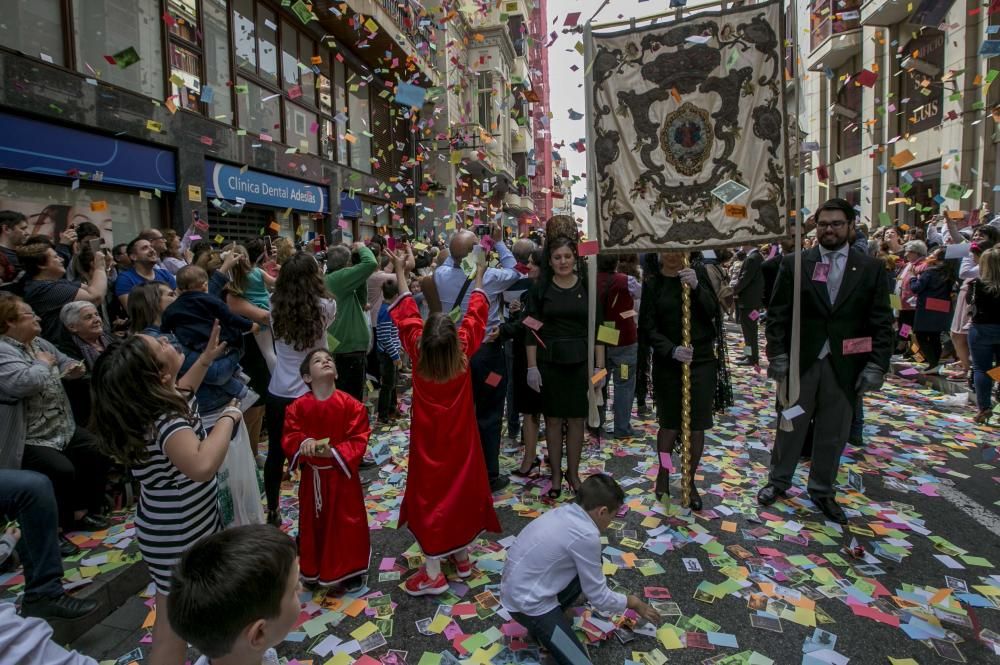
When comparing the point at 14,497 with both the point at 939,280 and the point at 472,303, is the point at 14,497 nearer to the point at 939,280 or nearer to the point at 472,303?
the point at 472,303

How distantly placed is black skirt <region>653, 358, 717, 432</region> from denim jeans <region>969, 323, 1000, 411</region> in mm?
3951

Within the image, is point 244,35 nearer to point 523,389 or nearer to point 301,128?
point 301,128

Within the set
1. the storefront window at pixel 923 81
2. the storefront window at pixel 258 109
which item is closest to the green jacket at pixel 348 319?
the storefront window at pixel 258 109

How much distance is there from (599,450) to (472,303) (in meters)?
2.63

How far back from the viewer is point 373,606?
3326mm

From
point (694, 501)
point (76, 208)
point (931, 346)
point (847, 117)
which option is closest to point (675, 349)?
point (694, 501)

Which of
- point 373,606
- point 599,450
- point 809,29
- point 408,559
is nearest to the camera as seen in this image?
point 373,606

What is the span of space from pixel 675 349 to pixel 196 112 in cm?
1033

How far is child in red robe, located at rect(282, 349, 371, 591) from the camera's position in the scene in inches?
130

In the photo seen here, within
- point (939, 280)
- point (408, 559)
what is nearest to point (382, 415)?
point (408, 559)

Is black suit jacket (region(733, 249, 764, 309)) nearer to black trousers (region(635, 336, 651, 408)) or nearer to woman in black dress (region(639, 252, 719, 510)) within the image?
black trousers (region(635, 336, 651, 408))

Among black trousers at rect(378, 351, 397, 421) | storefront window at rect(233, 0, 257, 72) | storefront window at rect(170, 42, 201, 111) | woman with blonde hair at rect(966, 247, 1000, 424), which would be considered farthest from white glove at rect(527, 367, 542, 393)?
storefront window at rect(233, 0, 257, 72)

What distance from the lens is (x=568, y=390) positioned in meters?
4.56

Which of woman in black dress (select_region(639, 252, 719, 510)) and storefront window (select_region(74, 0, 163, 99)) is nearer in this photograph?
woman in black dress (select_region(639, 252, 719, 510))
